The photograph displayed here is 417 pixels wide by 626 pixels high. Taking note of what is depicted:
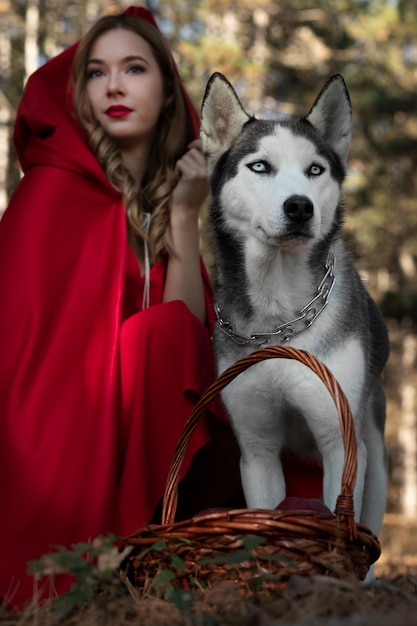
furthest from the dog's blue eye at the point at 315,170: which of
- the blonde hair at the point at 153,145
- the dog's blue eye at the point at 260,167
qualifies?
the blonde hair at the point at 153,145

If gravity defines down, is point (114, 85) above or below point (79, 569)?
above

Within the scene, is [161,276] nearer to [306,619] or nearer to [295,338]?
[295,338]

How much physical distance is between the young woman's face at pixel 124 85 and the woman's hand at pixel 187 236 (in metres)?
0.30

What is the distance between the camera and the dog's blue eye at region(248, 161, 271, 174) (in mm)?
3039

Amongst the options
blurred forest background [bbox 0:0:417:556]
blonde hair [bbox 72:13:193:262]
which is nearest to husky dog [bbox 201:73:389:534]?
blonde hair [bbox 72:13:193:262]

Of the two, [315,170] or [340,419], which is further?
[315,170]

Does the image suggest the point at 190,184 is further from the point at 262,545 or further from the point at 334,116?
the point at 262,545

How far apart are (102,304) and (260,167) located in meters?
1.01

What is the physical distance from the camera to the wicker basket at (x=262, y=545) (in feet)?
6.98

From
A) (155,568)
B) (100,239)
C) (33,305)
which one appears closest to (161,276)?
(100,239)

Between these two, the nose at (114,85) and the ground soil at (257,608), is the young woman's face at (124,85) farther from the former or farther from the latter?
the ground soil at (257,608)

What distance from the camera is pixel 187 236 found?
4098 mm

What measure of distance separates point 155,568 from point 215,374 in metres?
1.09

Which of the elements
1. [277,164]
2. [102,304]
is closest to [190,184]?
[102,304]
